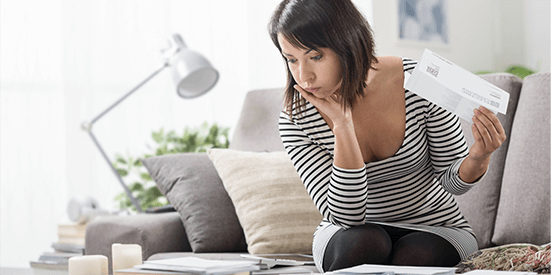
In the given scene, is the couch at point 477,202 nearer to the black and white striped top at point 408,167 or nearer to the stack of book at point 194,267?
the black and white striped top at point 408,167

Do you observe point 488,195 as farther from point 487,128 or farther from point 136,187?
point 136,187

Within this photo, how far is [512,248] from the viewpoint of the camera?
1308 mm

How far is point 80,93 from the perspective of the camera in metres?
2.86

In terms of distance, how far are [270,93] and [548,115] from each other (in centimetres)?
103

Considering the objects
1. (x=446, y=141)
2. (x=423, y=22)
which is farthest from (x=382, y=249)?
(x=423, y=22)

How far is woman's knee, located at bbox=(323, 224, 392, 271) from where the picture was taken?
1.16 meters

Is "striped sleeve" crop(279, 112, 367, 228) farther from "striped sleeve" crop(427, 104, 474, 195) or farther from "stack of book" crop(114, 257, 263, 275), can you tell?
"stack of book" crop(114, 257, 263, 275)

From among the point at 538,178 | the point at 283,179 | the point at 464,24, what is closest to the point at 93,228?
the point at 283,179

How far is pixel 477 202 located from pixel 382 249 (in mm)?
660

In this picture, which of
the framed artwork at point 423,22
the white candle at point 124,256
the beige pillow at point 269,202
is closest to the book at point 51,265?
the beige pillow at point 269,202

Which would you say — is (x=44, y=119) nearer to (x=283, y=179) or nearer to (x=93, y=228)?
(x=93, y=228)

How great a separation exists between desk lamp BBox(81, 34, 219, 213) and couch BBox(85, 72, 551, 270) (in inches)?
15.3

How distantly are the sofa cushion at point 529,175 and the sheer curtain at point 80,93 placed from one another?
1820mm

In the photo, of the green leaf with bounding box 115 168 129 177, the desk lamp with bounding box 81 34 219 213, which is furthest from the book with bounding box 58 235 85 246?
the green leaf with bounding box 115 168 129 177
